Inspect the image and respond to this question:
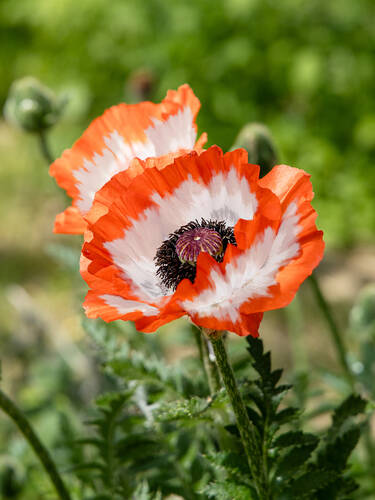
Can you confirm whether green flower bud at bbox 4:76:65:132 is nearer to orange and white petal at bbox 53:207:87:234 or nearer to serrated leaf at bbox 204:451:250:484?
orange and white petal at bbox 53:207:87:234

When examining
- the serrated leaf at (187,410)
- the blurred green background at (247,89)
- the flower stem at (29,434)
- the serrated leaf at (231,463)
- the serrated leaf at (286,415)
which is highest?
the blurred green background at (247,89)

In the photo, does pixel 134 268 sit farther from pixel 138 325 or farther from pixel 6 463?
pixel 6 463

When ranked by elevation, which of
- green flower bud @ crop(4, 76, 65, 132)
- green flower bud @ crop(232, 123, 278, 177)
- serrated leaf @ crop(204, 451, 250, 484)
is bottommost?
serrated leaf @ crop(204, 451, 250, 484)

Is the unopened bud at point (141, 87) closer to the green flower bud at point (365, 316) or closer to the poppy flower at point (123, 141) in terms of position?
the green flower bud at point (365, 316)

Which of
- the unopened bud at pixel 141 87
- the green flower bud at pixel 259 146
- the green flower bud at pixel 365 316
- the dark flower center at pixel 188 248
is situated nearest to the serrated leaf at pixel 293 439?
the dark flower center at pixel 188 248

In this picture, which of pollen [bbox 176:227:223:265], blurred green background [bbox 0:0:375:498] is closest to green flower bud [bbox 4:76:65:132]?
pollen [bbox 176:227:223:265]

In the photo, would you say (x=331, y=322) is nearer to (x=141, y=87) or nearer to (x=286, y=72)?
(x=141, y=87)
